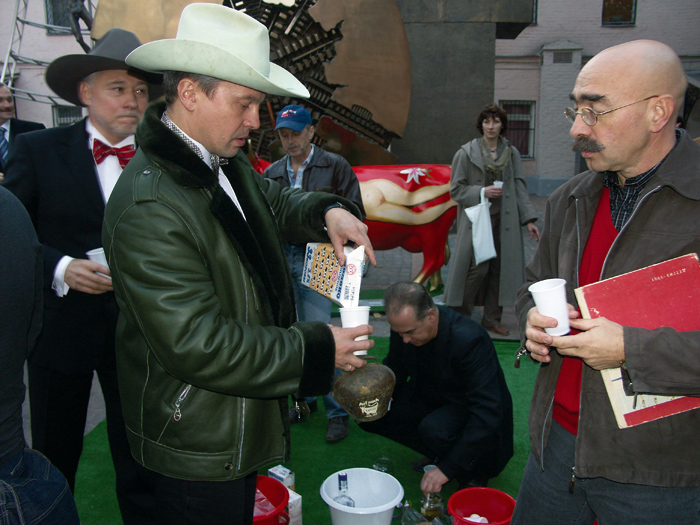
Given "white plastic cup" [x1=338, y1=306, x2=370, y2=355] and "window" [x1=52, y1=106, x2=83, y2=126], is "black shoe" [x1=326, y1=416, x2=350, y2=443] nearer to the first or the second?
"white plastic cup" [x1=338, y1=306, x2=370, y2=355]

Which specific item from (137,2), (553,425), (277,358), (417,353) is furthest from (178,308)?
(137,2)

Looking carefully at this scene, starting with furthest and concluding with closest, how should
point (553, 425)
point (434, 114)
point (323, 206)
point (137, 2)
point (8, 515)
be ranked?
point (434, 114) < point (137, 2) < point (323, 206) < point (553, 425) < point (8, 515)

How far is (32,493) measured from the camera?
1.59 m

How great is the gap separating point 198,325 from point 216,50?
84cm

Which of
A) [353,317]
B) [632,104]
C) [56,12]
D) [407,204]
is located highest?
[56,12]

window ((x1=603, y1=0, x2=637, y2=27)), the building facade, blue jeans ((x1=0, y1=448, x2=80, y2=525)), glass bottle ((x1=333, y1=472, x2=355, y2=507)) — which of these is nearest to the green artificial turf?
→ glass bottle ((x1=333, y1=472, x2=355, y2=507))

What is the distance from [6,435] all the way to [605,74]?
2060mm

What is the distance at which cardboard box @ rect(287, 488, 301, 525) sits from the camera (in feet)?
9.48

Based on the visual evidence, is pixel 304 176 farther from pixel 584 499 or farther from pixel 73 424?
pixel 584 499

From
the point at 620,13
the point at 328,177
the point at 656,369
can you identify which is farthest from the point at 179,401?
the point at 620,13

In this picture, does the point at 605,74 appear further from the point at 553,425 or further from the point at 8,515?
the point at 8,515

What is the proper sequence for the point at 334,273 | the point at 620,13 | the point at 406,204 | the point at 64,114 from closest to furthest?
the point at 334,273 → the point at 406,204 → the point at 64,114 → the point at 620,13

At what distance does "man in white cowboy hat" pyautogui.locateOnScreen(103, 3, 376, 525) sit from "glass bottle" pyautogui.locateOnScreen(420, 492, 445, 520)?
147 cm

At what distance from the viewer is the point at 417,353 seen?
3.59 m
